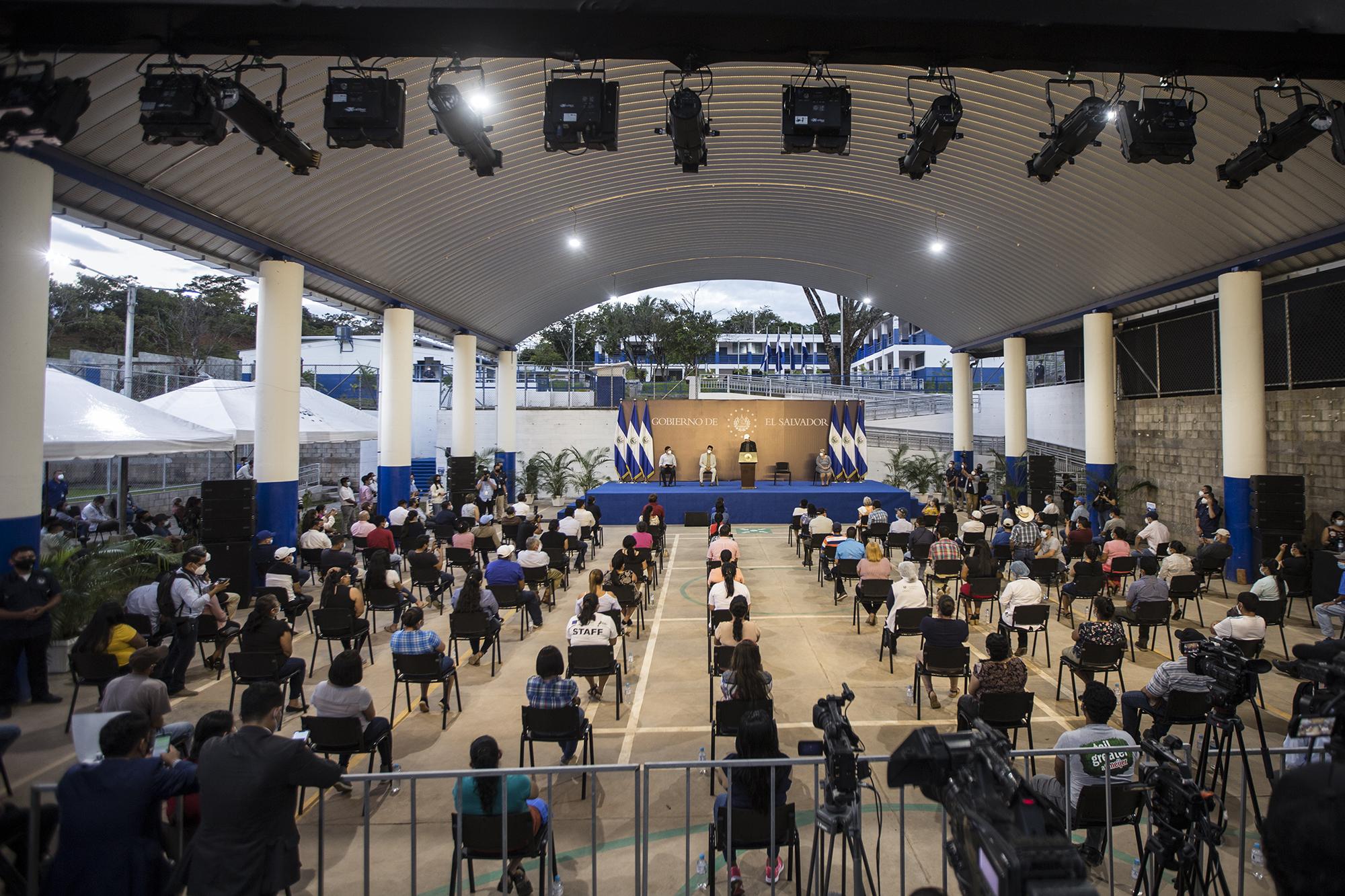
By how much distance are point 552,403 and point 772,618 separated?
1953 centimetres

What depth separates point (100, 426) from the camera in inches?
385

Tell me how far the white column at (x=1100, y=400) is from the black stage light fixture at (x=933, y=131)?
460 inches

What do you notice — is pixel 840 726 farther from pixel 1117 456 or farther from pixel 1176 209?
pixel 1117 456

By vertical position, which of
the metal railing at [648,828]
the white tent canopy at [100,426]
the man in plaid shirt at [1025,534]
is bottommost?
the metal railing at [648,828]

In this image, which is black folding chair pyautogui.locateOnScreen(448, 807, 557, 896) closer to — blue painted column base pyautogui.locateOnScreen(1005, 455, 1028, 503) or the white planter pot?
the white planter pot

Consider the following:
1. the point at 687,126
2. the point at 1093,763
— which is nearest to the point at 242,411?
the point at 687,126

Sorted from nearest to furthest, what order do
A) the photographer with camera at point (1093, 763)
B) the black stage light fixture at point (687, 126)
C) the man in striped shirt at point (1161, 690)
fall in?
the photographer with camera at point (1093, 763)
the man in striped shirt at point (1161, 690)
the black stage light fixture at point (687, 126)

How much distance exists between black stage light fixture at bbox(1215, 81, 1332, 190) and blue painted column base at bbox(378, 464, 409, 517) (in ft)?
49.6

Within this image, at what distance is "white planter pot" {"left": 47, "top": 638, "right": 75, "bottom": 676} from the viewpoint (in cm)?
718

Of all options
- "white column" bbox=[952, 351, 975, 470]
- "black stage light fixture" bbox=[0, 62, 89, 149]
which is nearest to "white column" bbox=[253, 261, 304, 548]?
"black stage light fixture" bbox=[0, 62, 89, 149]

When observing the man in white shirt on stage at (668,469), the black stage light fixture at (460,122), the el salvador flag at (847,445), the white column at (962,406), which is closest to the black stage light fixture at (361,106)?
the black stage light fixture at (460,122)

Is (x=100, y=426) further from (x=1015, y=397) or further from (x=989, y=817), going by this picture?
(x=1015, y=397)

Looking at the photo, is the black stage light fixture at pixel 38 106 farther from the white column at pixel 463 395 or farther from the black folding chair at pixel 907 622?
the white column at pixel 463 395

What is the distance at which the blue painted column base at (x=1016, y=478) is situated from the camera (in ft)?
63.7
